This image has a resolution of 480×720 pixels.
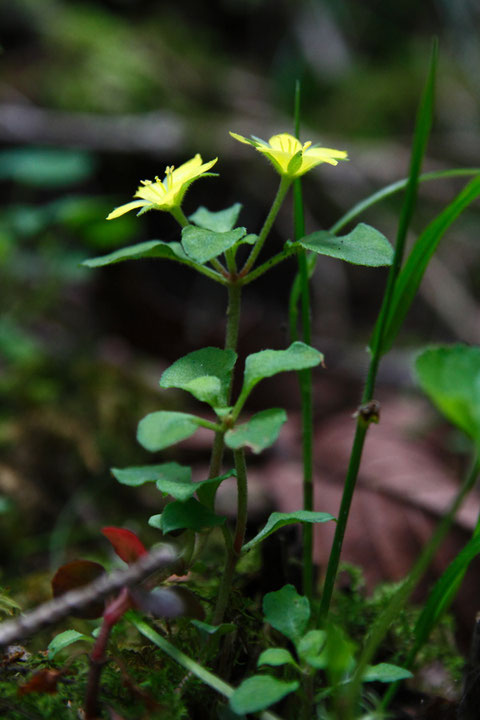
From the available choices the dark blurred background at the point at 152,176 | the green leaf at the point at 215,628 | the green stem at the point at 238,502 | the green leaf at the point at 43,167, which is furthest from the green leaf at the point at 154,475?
the green leaf at the point at 43,167

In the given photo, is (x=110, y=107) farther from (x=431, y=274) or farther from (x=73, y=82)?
(x=431, y=274)

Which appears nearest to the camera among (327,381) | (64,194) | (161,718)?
(161,718)

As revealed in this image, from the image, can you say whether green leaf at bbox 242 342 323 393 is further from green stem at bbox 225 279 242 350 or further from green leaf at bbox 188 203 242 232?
green leaf at bbox 188 203 242 232

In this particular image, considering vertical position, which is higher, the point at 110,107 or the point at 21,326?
the point at 110,107

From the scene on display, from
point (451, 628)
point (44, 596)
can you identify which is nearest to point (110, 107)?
point (44, 596)

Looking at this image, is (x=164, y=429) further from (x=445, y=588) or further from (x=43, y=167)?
(x=43, y=167)

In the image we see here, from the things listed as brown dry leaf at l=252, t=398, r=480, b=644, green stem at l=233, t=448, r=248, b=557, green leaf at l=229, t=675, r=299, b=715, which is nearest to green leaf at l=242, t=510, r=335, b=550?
green stem at l=233, t=448, r=248, b=557
